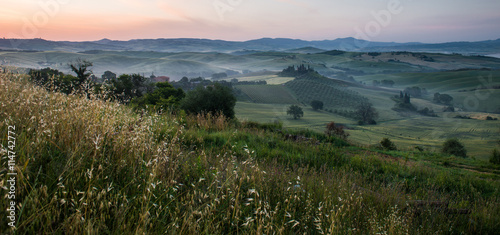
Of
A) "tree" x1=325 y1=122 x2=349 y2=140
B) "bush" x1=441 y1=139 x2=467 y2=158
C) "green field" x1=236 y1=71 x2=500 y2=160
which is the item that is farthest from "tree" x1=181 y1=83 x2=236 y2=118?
"bush" x1=441 y1=139 x2=467 y2=158

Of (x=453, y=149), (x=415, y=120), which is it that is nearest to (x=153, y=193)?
(x=453, y=149)

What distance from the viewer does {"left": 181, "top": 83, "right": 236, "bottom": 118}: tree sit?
19166mm

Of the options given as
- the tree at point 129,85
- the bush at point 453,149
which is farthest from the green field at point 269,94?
the bush at point 453,149

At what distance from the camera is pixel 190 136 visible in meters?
8.27

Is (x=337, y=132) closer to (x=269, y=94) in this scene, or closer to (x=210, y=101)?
(x=210, y=101)

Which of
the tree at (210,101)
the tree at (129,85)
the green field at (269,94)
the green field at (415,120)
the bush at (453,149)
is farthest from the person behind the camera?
the green field at (269,94)

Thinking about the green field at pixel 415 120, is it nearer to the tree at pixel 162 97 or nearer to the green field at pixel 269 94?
the green field at pixel 269 94

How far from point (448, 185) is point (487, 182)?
1.79 m

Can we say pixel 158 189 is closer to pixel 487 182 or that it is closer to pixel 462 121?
pixel 487 182

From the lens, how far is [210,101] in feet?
63.6

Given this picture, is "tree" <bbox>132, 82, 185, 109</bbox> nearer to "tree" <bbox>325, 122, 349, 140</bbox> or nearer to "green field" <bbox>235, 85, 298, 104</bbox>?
"tree" <bbox>325, 122, 349, 140</bbox>

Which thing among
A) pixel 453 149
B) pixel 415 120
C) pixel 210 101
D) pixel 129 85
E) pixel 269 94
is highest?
pixel 129 85

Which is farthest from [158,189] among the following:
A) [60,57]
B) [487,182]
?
[60,57]

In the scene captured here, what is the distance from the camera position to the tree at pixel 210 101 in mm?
19166
